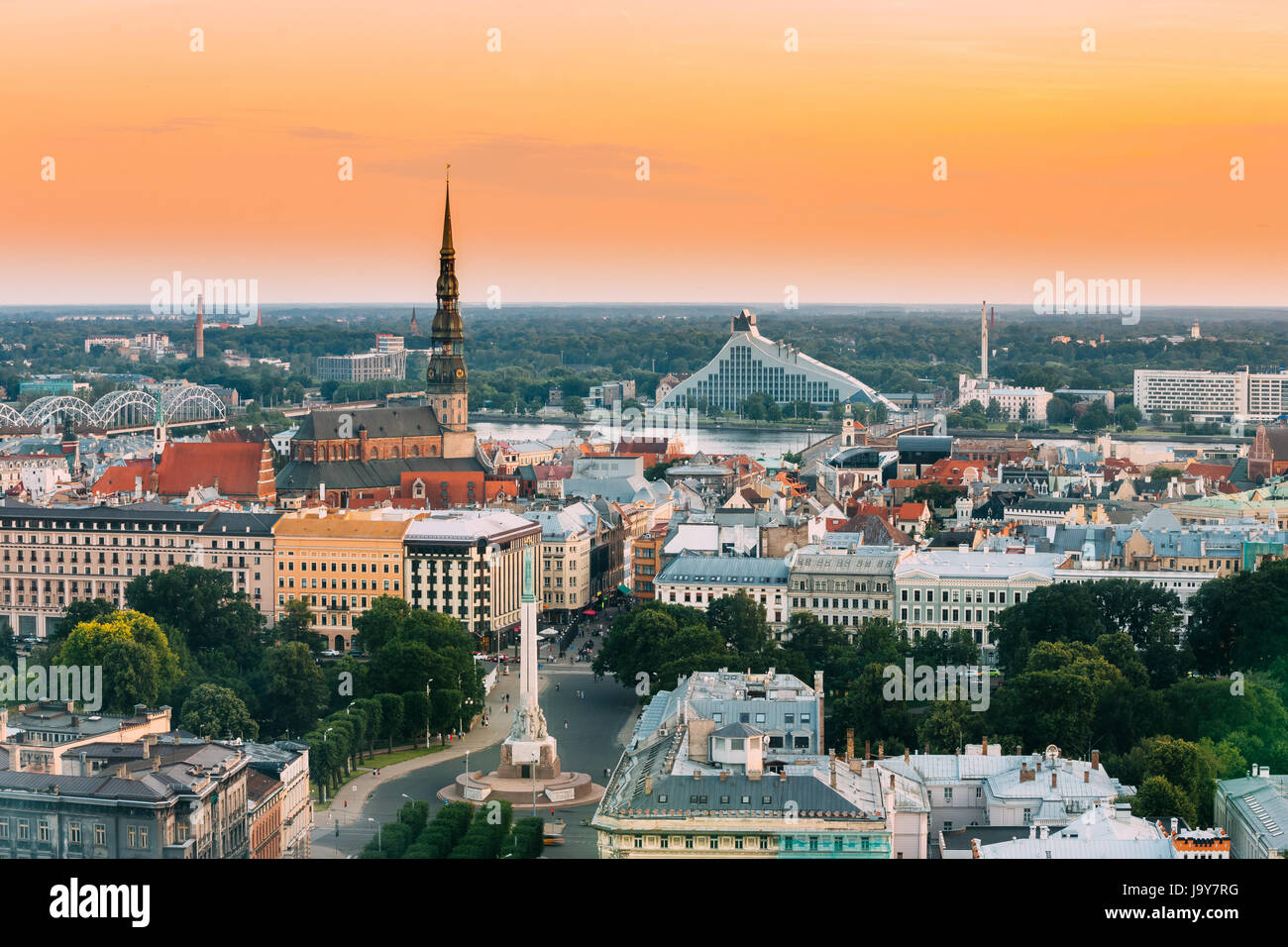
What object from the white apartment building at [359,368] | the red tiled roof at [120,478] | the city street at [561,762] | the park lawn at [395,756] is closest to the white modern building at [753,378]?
the white apartment building at [359,368]

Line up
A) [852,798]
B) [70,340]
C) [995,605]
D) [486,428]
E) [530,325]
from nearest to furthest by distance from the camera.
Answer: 1. [852,798]
2. [995,605]
3. [486,428]
4. [70,340]
5. [530,325]

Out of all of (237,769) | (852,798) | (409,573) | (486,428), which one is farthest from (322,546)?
(486,428)

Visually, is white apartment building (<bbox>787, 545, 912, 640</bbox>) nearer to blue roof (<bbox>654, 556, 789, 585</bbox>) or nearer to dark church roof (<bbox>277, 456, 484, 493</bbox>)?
blue roof (<bbox>654, 556, 789, 585</bbox>)

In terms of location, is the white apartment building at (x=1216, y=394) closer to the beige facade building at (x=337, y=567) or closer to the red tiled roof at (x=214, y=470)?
the red tiled roof at (x=214, y=470)

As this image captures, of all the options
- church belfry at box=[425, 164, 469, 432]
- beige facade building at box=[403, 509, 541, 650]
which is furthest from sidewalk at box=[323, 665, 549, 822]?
church belfry at box=[425, 164, 469, 432]
